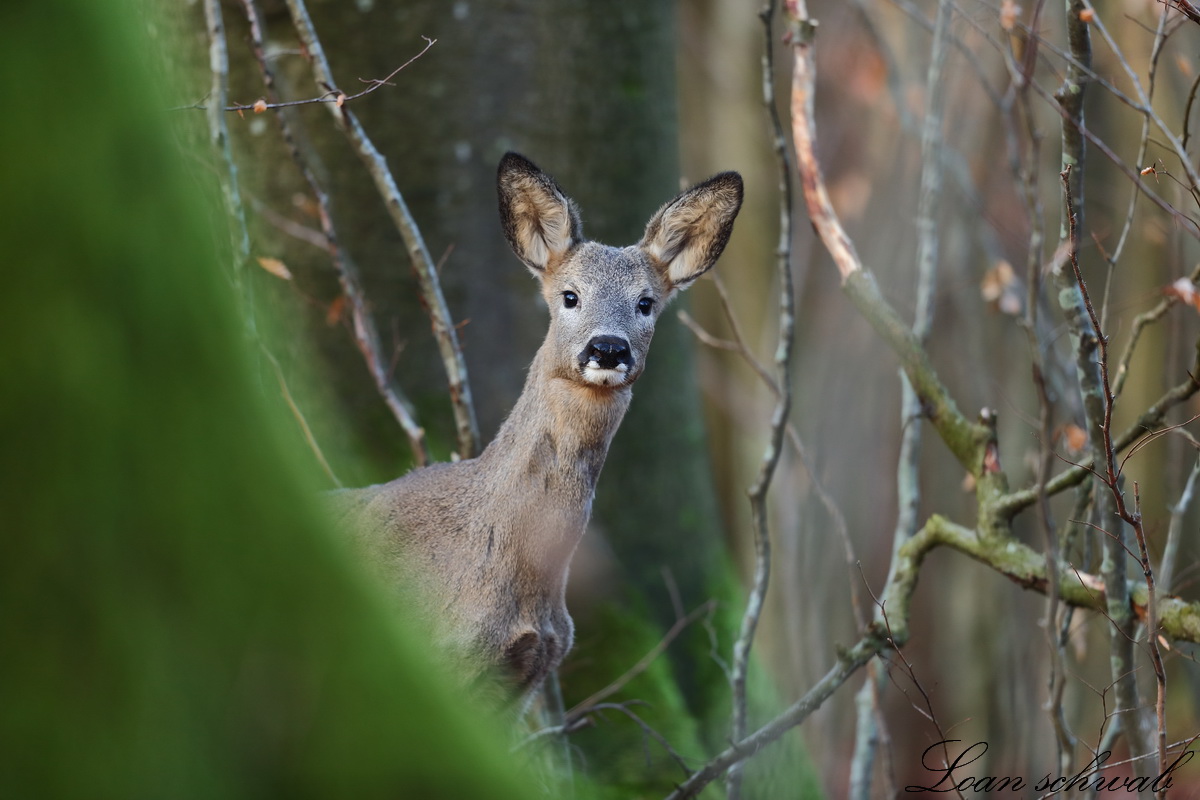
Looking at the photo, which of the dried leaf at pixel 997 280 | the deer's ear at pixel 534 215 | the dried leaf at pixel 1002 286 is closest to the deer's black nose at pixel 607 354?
the deer's ear at pixel 534 215

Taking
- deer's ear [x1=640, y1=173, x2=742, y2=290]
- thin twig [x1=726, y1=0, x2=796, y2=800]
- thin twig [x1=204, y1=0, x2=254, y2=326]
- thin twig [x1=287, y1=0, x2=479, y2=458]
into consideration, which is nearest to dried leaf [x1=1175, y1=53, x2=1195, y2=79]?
thin twig [x1=726, y1=0, x2=796, y2=800]

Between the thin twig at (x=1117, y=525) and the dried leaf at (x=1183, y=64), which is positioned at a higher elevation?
the dried leaf at (x=1183, y=64)

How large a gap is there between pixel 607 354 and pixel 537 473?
1.65ft

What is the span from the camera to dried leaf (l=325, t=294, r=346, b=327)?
5.34m

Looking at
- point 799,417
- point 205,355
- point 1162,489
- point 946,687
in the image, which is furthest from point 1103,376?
point 799,417

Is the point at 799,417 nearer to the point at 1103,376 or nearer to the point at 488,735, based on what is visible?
the point at 1103,376

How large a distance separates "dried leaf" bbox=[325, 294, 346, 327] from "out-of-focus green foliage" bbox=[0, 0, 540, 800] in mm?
3151

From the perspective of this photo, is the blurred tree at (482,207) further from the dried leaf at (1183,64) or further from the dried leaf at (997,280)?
the dried leaf at (1183,64)

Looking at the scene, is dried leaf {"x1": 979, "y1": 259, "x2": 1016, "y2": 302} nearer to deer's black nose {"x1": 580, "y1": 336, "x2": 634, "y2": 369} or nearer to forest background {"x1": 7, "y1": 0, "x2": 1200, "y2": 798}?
forest background {"x1": 7, "y1": 0, "x2": 1200, "y2": 798}

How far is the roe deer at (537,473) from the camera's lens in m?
3.96

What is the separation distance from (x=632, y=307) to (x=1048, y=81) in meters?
8.05

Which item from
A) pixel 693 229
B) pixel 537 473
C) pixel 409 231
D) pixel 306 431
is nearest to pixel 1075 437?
pixel 693 229

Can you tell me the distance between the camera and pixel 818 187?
15.2 feet

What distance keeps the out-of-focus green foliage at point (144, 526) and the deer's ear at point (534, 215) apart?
218 cm
